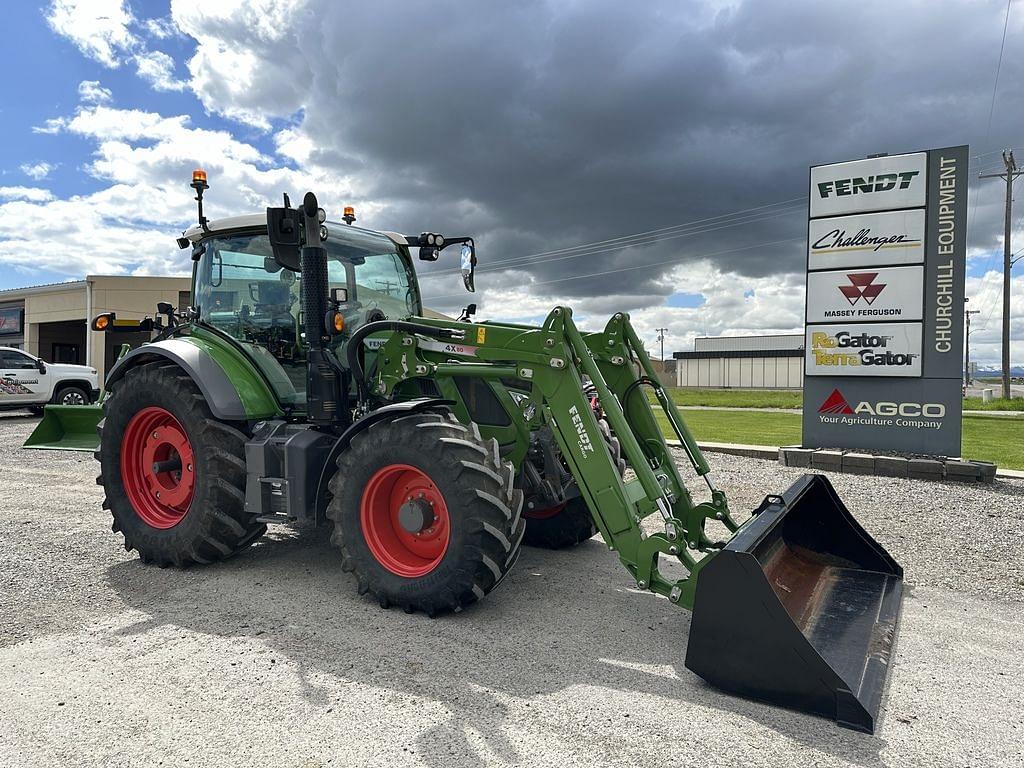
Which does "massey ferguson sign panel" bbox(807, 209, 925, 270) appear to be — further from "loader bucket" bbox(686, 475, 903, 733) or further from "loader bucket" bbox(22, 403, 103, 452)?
"loader bucket" bbox(22, 403, 103, 452)

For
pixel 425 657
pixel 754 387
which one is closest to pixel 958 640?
pixel 425 657

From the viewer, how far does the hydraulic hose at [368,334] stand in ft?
15.7

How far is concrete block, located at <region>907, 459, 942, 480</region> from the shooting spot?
30.0ft

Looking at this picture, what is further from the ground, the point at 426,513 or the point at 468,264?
the point at 468,264

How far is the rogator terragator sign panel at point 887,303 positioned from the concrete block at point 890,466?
2.22 ft

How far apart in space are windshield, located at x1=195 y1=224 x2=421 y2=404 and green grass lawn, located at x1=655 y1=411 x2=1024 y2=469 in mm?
9044

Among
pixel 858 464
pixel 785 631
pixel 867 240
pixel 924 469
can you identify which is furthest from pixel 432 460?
pixel 867 240

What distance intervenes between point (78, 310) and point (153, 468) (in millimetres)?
30574

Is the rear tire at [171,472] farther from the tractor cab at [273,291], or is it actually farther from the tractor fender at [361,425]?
the tractor fender at [361,425]

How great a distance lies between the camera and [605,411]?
13.5 feet

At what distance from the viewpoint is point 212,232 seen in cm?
572

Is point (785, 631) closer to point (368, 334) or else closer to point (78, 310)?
point (368, 334)

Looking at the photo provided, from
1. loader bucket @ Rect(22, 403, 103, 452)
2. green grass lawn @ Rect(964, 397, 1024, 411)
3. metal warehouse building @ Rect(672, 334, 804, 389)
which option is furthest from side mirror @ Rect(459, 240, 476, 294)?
metal warehouse building @ Rect(672, 334, 804, 389)

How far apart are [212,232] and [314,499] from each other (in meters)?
2.55
